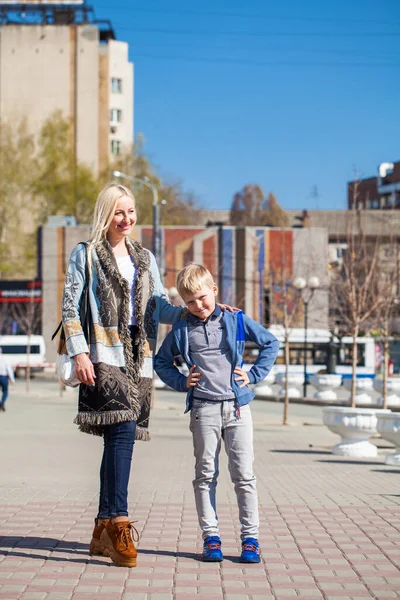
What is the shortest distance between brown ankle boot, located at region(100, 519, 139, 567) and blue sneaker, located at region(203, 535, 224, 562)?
0.40 meters

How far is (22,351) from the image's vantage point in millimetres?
59688

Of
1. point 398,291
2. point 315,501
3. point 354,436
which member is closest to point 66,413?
point 398,291

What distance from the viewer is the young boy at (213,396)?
6.03 m

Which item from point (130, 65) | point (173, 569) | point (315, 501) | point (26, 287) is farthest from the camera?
point (130, 65)

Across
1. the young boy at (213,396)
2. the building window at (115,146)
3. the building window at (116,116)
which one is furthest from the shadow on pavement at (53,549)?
the building window at (116,116)

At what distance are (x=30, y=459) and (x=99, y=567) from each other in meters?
7.86

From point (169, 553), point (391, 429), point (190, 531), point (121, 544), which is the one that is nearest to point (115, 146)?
point (391, 429)

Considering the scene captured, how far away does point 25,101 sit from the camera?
80438mm

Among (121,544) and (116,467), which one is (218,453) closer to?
(116,467)

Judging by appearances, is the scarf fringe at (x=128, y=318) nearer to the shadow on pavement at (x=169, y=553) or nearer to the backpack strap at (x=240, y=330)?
the backpack strap at (x=240, y=330)

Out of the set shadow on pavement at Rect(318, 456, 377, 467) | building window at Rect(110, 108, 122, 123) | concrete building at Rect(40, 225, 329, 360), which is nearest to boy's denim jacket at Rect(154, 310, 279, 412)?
shadow on pavement at Rect(318, 456, 377, 467)

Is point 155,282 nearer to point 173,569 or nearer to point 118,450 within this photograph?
point 118,450

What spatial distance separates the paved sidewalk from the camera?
5.33 meters

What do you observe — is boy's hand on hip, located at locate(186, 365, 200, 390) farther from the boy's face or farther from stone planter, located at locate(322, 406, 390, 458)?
stone planter, located at locate(322, 406, 390, 458)
